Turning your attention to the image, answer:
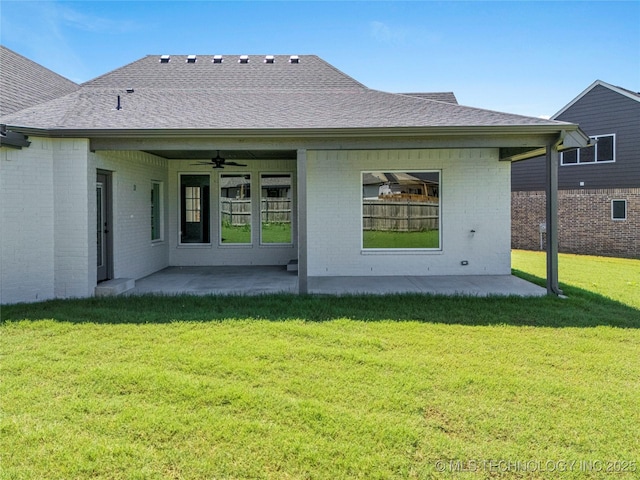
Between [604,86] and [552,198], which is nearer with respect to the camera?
[552,198]

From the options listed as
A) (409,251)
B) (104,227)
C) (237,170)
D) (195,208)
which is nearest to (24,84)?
(104,227)

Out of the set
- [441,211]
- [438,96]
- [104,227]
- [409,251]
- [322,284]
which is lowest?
[322,284]

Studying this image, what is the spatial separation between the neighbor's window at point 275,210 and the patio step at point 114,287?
13.5 ft

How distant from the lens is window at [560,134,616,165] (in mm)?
17094

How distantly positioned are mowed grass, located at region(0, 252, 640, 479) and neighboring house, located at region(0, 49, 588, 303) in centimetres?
197

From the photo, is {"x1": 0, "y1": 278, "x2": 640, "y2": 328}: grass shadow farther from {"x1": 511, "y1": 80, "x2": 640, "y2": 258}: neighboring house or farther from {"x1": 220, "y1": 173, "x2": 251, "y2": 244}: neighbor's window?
{"x1": 511, "y1": 80, "x2": 640, "y2": 258}: neighboring house

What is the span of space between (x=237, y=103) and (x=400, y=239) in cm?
470

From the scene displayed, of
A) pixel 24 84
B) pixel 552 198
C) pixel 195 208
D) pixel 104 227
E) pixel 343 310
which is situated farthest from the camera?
pixel 195 208

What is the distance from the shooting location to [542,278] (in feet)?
31.6

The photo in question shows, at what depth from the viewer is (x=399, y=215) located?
10086mm

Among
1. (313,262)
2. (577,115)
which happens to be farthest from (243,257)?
(577,115)

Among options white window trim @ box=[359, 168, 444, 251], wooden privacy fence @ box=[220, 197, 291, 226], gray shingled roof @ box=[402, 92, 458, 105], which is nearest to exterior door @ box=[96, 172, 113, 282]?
wooden privacy fence @ box=[220, 197, 291, 226]

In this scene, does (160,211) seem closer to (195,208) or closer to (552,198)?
(195,208)

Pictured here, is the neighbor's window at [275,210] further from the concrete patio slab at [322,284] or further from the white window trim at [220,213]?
the concrete patio slab at [322,284]
